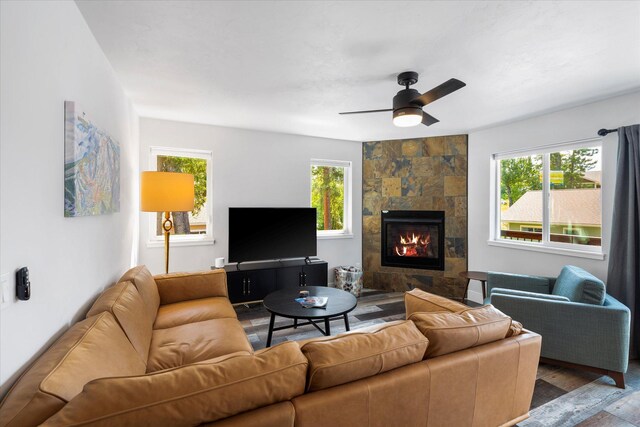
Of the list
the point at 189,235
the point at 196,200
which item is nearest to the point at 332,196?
the point at 196,200

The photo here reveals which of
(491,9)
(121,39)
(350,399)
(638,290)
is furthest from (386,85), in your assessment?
(638,290)

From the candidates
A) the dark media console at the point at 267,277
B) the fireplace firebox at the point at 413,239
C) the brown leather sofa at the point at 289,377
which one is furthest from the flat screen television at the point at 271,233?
the brown leather sofa at the point at 289,377

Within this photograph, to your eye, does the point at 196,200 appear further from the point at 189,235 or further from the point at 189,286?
the point at 189,286

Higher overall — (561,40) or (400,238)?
(561,40)

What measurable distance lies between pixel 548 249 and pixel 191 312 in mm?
3920

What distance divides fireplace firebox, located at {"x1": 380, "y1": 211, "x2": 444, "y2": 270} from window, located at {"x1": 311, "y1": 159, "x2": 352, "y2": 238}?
667 millimetres

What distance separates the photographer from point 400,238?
16.1 ft

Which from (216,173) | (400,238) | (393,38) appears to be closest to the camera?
(393,38)

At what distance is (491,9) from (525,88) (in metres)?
1.47

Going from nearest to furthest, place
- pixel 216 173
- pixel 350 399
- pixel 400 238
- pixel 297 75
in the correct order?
pixel 350 399 < pixel 297 75 < pixel 216 173 < pixel 400 238

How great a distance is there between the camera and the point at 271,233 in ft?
13.6

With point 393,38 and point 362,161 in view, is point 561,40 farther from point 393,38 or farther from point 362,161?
point 362,161

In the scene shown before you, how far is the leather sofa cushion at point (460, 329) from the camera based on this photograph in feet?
4.43

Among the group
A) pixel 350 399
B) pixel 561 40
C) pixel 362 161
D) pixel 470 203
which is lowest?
pixel 350 399
